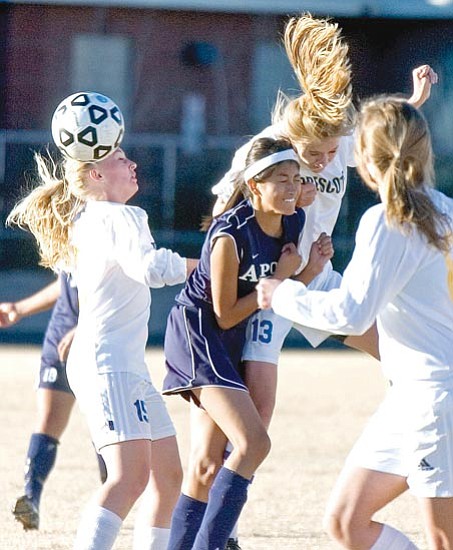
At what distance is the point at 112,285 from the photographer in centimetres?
506

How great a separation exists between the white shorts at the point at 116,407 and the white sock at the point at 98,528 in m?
0.24

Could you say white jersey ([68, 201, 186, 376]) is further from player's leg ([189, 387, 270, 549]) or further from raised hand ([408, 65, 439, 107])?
raised hand ([408, 65, 439, 107])

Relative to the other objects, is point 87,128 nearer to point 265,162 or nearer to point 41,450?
point 265,162

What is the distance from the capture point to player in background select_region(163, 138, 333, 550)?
5.05 meters

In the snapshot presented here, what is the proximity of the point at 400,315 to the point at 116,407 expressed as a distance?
119 centimetres

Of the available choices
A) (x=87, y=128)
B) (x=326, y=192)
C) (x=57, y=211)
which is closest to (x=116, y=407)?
(x=57, y=211)

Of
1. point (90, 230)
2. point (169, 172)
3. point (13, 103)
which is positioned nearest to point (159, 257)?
point (90, 230)

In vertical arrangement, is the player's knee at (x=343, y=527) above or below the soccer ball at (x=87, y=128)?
below

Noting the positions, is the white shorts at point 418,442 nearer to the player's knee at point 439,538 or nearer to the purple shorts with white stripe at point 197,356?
the player's knee at point 439,538

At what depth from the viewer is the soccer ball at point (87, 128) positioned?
17.5ft

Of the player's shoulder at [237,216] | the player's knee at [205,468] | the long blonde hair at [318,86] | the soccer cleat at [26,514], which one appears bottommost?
the soccer cleat at [26,514]

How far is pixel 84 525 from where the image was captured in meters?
4.89

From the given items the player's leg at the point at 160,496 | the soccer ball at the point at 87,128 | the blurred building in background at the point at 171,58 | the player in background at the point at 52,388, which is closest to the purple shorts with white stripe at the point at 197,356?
the player's leg at the point at 160,496

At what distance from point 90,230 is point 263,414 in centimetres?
122
